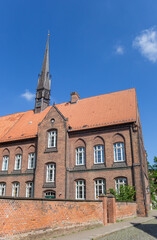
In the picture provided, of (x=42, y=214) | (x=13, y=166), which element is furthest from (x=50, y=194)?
(x=42, y=214)

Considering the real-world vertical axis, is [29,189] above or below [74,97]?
below

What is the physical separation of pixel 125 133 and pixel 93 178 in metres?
5.00

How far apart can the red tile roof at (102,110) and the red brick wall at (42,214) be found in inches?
414

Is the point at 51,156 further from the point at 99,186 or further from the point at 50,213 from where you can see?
the point at 50,213

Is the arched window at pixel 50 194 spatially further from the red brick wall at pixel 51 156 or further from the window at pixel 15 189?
the window at pixel 15 189

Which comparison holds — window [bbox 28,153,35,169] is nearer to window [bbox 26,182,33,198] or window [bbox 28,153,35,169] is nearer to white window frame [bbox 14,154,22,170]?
white window frame [bbox 14,154,22,170]

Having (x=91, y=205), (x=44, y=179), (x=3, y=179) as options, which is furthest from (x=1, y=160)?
(x=91, y=205)

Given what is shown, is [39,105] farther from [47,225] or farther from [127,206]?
[47,225]

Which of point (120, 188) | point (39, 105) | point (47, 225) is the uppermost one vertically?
point (39, 105)

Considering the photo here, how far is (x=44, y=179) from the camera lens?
2202 cm

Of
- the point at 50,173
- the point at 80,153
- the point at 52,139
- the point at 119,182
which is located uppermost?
the point at 52,139

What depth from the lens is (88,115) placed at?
24344mm

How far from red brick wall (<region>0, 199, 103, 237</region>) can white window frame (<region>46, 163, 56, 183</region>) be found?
9791 mm

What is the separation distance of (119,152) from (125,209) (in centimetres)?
568
